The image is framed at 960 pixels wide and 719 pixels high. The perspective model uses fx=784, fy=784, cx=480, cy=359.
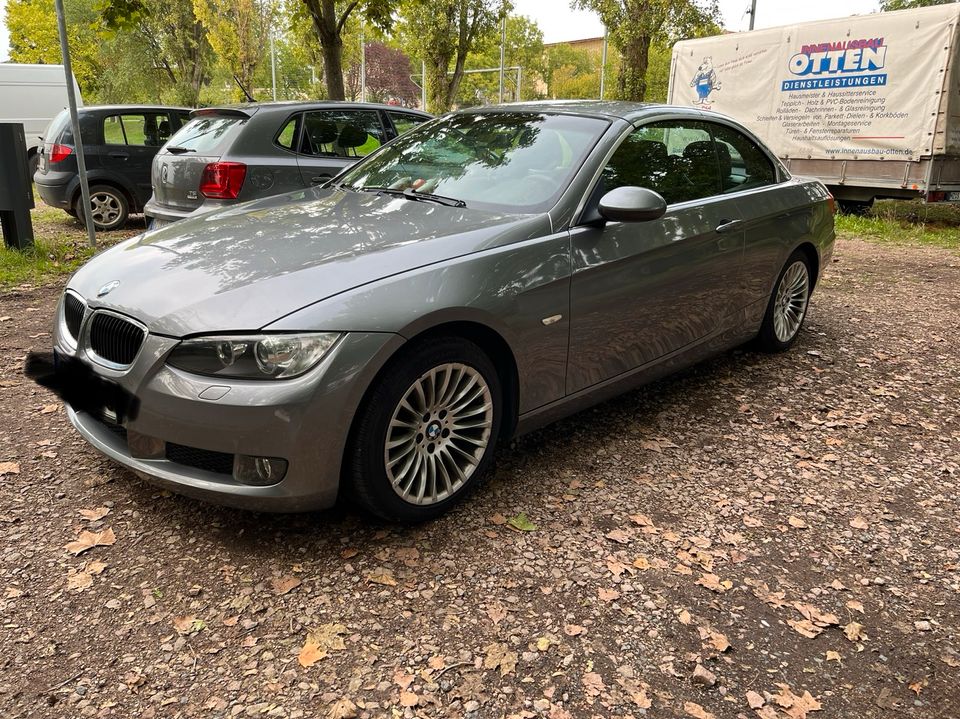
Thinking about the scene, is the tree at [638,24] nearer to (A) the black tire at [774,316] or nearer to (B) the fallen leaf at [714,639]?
(A) the black tire at [774,316]

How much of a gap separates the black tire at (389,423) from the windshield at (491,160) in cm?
84

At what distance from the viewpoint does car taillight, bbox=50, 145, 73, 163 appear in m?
10.2

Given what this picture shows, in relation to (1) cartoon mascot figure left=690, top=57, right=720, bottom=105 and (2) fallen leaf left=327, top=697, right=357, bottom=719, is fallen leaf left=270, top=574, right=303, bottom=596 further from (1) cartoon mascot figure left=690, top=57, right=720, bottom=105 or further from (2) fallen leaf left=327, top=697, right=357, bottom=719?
(1) cartoon mascot figure left=690, top=57, right=720, bottom=105

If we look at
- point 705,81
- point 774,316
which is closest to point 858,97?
point 705,81

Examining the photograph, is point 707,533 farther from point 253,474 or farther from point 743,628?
point 253,474

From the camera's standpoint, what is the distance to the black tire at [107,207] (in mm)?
10383

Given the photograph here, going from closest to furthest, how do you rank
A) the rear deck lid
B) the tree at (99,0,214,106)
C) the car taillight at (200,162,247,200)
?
the car taillight at (200,162,247,200)
the rear deck lid
the tree at (99,0,214,106)

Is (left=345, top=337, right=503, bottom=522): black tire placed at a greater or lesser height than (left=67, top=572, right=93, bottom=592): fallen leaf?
greater

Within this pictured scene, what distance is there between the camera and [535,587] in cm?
288

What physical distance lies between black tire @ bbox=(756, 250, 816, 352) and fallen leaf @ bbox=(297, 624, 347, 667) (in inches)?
145

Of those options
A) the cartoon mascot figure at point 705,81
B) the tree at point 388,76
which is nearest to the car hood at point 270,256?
the cartoon mascot figure at point 705,81

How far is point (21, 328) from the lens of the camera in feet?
19.1

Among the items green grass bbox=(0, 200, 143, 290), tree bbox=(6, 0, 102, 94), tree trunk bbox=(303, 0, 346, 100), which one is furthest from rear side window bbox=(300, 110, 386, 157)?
tree bbox=(6, 0, 102, 94)

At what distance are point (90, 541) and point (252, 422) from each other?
0.97 meters
